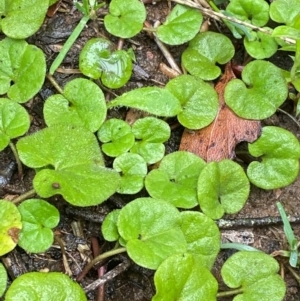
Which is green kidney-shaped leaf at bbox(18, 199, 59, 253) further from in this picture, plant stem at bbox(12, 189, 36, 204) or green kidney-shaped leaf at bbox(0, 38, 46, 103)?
green kidney-shaped leaf at bbox(0, 38, 46, 103)

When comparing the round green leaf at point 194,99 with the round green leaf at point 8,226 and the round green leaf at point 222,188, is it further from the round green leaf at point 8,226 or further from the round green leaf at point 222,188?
the round green leaf at point 8,226

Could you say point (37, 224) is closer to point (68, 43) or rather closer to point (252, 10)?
point (68, 43)

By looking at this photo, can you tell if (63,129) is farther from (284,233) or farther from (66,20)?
(284,233)

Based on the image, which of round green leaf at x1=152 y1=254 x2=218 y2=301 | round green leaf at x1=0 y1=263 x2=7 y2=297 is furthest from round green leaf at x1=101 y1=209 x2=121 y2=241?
round green leaf at x1=0 y1=263 x2=7 y2=297

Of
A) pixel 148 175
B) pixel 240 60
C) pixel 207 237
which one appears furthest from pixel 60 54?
pixel 207 237

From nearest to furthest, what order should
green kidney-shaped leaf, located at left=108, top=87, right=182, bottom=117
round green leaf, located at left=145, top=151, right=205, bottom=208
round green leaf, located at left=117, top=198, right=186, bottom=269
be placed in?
round green leaf, located at left=117, top=198, right=186, bottom=269
round green leaf, located at left=145, top=151, right=205, bottom=208
green kidney-shaped leaf, located at left=108, top=87, right=182, bottom=117
